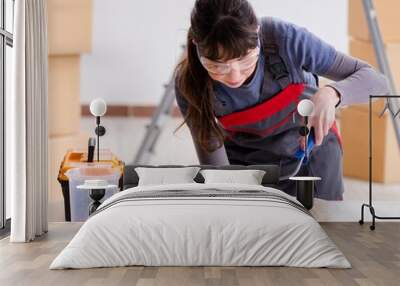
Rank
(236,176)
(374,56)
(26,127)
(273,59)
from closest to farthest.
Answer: (26,127)
(236,176)
(273,59)
(374,56)

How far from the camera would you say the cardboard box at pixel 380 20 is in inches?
256

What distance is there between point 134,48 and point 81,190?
152cm

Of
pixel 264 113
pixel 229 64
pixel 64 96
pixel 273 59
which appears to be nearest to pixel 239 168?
pixel 264 113

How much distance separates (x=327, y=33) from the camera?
6484 mm

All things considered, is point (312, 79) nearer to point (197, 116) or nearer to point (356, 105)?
point (356, 105)

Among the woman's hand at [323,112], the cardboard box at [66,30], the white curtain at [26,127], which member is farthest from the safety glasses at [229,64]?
the white curtain at [26,127]

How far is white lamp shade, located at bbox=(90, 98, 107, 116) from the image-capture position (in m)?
6.30

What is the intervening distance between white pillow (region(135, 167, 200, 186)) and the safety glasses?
3.12ft

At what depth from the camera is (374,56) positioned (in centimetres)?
649

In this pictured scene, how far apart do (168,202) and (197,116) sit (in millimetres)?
2033

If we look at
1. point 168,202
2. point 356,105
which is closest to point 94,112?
point 168,202

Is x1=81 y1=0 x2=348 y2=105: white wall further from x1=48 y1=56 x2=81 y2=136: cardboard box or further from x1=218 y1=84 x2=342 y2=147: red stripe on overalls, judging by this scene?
x1=218 y1=84 x2=342 y2=147: red stripe on overalls

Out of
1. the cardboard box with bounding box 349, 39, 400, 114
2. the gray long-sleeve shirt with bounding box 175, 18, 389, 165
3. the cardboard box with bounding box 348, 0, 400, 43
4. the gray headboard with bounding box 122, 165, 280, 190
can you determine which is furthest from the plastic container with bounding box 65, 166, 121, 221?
the cardboard box with bounding box 348, 0, 400, 43

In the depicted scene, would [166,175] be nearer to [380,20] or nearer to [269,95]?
[269,95]
